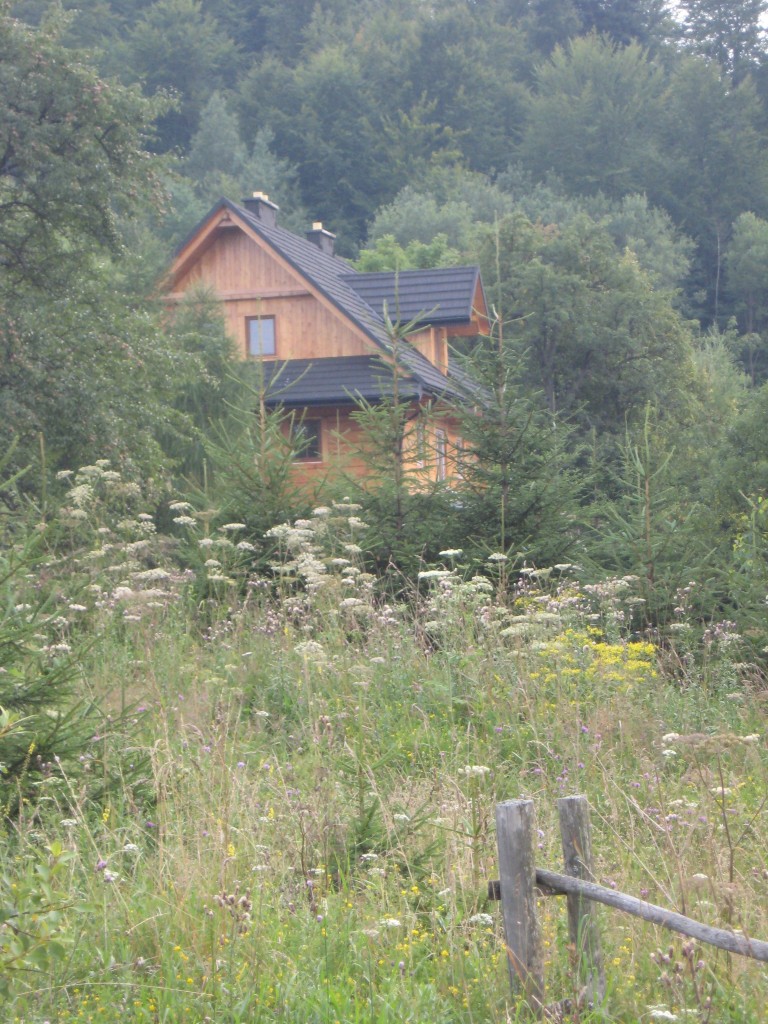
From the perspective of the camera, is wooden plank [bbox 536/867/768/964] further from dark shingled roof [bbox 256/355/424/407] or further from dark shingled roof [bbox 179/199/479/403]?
dark shingled roof [bbox 256/355/424/407]

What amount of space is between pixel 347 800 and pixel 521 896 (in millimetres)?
1846

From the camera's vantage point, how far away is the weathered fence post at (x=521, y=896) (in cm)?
404

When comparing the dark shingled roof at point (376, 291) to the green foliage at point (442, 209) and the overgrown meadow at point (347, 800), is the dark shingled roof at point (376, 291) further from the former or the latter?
the overgrown meadow at point (347, 800)

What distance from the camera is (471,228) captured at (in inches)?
2037

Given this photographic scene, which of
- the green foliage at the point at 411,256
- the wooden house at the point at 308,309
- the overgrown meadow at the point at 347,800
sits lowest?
the overgrown meadow at the point at 347,800

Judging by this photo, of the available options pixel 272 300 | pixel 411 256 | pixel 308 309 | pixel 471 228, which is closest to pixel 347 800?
pixel 308 309

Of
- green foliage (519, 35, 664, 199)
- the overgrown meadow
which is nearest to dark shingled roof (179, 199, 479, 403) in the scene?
the overgrown meadow

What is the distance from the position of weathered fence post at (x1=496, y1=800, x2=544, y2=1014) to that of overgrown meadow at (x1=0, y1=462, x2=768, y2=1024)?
0.13m

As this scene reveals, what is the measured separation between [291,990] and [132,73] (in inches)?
2382

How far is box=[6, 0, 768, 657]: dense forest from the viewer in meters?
12.1

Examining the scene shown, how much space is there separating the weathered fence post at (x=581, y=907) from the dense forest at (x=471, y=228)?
9.37 ft

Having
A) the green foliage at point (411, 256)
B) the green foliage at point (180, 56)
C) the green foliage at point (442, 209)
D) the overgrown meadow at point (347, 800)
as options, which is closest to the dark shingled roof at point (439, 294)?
the green foliage at point (411, 256)

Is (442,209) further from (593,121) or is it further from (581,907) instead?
(581,907)

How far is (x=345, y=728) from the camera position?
7.22 meters
